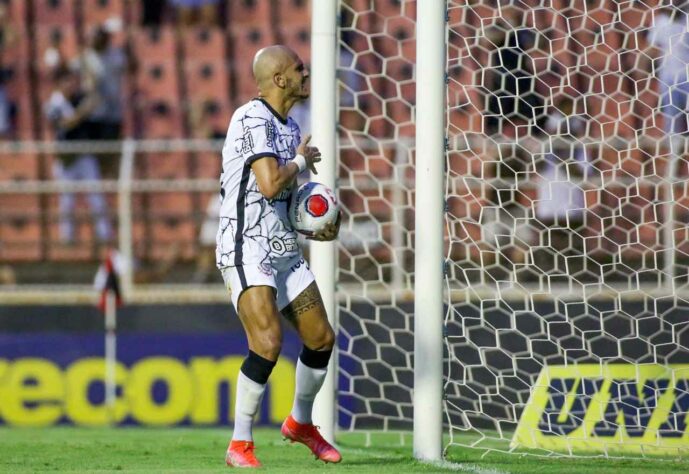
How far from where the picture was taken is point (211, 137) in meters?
12.7

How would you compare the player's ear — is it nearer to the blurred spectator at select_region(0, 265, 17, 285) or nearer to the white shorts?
the white shorts

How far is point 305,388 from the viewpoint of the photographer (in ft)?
19.3

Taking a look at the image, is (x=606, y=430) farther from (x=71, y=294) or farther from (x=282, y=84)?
(x=71, y=294)

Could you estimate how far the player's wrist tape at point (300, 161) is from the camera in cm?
552

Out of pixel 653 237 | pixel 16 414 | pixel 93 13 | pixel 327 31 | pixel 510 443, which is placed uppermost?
pixel 93 13

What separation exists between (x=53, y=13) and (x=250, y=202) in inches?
358

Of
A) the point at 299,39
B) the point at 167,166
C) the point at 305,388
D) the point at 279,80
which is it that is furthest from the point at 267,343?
the point at 299,39

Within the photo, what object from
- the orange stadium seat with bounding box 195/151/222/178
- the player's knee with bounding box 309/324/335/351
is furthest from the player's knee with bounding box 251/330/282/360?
the orange stadium seat with bounding box 195/151/222/178

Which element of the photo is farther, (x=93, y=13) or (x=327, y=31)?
(x=93, y=13)

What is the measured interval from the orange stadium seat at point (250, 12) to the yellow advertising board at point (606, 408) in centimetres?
760

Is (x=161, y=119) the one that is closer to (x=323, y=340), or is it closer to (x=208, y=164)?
(x=208, y=164)

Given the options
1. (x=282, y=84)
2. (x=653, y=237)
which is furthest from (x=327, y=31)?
(x=653, y=237)

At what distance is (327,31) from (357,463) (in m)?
2.40

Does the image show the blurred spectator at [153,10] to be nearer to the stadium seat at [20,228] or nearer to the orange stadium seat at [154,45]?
the orange stadium seat at [154,45]
